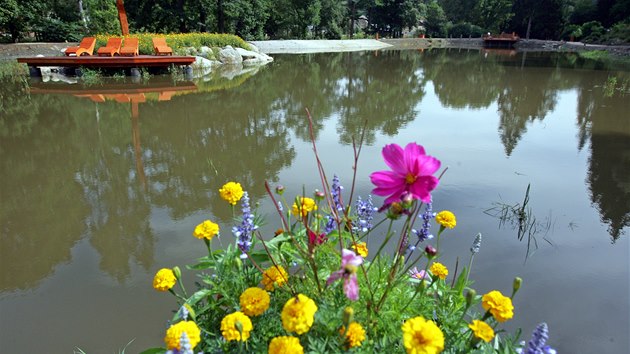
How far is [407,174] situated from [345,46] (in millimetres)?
35724

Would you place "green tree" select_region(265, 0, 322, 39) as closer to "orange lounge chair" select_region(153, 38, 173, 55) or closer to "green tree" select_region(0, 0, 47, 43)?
"green tree" select_region(0, 0, 47, 43)

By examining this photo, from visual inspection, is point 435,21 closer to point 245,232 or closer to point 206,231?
point 245,232

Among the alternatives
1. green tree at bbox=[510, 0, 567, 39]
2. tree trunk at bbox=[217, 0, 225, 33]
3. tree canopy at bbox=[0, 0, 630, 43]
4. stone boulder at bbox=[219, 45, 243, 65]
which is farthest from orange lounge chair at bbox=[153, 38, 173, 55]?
green tree at bbox=[510, 0, 567, 39]

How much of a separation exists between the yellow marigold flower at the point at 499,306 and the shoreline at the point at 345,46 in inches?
963

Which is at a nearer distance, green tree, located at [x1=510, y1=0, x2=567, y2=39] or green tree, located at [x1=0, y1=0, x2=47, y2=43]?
green tree, located at [x1=0, y1=0, x2=47, y2=43]

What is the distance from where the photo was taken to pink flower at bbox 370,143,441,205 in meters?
1.17

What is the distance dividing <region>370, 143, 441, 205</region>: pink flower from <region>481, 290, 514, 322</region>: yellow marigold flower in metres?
0.53

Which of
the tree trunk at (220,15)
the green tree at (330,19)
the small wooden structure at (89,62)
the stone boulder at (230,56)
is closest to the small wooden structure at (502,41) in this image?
the green tree at (330,19)

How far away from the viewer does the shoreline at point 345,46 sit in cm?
2103

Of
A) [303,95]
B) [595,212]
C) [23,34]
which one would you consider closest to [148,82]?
[303,95]

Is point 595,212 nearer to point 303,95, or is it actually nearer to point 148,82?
point 303,95

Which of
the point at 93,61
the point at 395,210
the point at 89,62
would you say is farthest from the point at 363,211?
the point at 89,62

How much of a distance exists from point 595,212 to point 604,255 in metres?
1.01

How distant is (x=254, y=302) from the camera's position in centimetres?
142
